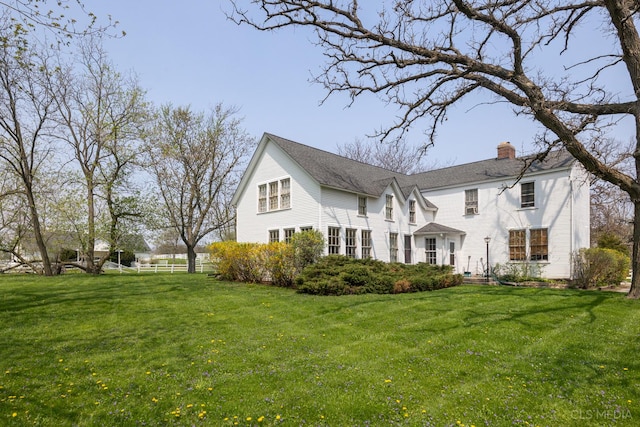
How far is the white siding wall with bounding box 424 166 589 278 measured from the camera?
18.7 metres

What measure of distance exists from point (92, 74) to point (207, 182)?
10306 mm

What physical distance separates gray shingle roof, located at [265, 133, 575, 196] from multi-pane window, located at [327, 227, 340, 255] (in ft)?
6.97

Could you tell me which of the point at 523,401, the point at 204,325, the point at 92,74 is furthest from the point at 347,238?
the point at 92,74

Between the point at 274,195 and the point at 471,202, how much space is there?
12.6 metres

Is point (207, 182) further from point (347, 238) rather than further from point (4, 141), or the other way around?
point (347, 238)

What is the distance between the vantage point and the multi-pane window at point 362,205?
19.0 m

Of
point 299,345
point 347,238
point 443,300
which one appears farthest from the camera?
point 347,238

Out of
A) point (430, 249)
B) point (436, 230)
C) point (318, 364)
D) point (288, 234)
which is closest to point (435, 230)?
point (436, 230)

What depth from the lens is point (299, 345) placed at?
6.68 m

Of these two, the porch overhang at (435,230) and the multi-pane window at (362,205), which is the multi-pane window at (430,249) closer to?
the porch overhang at (435,230)

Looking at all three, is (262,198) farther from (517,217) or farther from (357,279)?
(517,217)

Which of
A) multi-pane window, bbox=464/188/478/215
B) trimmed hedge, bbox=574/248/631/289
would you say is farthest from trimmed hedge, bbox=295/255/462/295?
multi-pane window, bbox=464/188/478/215

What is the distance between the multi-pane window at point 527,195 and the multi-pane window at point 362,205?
9308 millimetres

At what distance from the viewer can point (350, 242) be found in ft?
59.9
